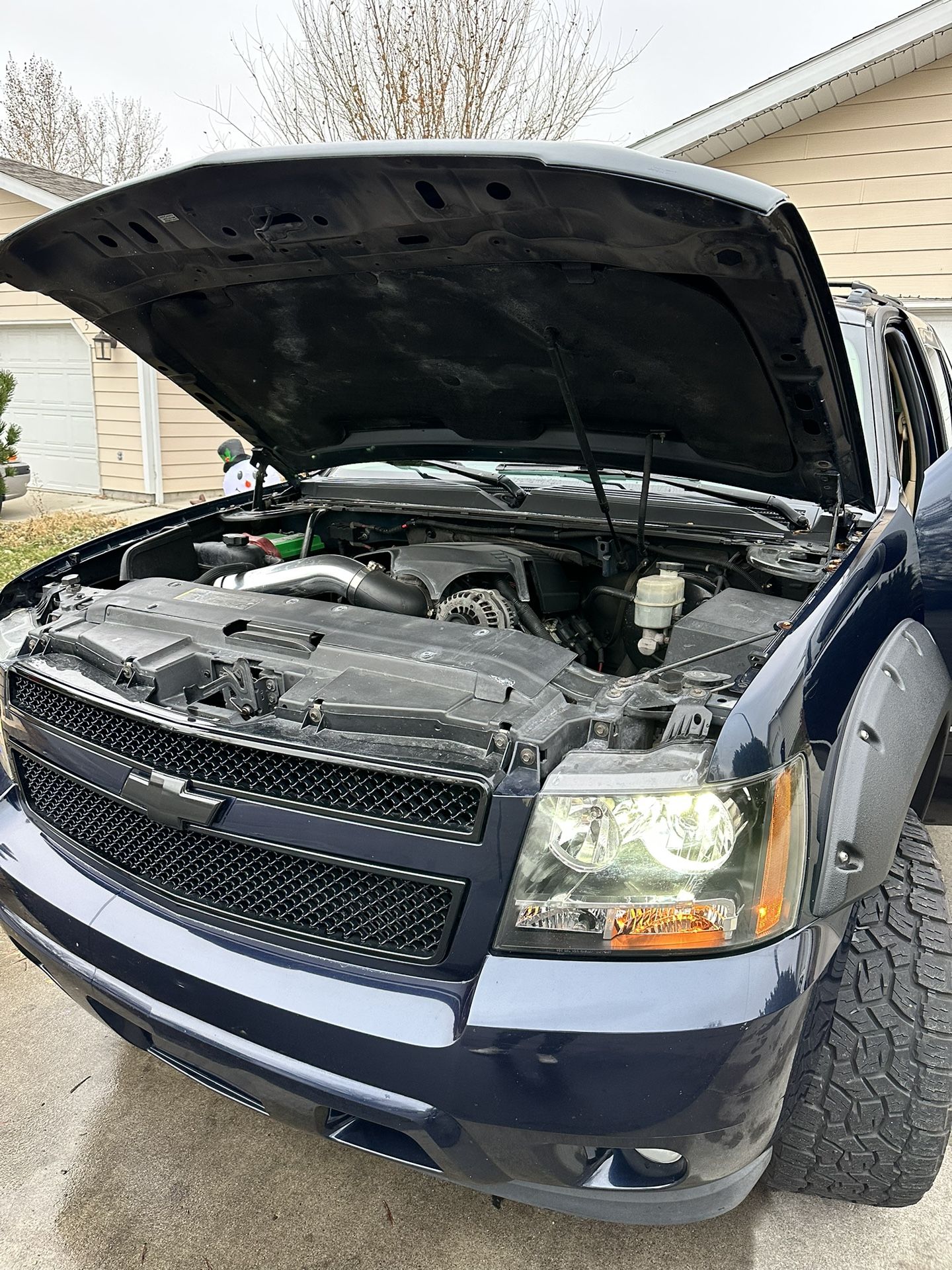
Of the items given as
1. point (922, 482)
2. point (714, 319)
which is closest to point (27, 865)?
point (714, 319)

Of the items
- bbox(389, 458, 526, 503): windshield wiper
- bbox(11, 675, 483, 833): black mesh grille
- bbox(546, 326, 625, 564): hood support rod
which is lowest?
bbox(11, 675, 483, 833): black mesh grille

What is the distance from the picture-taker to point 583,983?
133 centimetres

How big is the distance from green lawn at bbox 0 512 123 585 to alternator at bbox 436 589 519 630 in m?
→ 5.67

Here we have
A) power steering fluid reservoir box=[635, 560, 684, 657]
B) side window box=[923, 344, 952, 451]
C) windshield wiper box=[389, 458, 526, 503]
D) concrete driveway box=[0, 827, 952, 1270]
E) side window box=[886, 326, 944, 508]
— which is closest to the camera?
concrete driveway box=[0, 827, 952, 1270]

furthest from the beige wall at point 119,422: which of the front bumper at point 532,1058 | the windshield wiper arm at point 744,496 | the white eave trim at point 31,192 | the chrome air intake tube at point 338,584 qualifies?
the front bumper at point 532,1058

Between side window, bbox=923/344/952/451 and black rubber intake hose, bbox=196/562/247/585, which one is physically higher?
side window, bbox=923/344/952/451

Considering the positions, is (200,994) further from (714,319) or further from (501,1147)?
(714,319)

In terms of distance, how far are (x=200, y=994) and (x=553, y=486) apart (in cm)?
193

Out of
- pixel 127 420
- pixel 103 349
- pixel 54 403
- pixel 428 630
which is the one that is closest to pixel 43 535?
pixel 127 420

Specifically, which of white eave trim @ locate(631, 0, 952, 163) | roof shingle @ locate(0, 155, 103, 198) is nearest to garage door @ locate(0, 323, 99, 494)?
roof shingle @ locate(0, 155, 103, 198)

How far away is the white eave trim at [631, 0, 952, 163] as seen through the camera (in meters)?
6.61

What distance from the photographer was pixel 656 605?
2.21 meters

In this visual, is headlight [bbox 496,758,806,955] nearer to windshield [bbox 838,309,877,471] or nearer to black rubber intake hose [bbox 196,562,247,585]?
windshield [bbox 838,309,877,471]

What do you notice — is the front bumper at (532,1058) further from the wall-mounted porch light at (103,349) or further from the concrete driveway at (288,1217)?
the wall-mounted porch light at (103,349)
